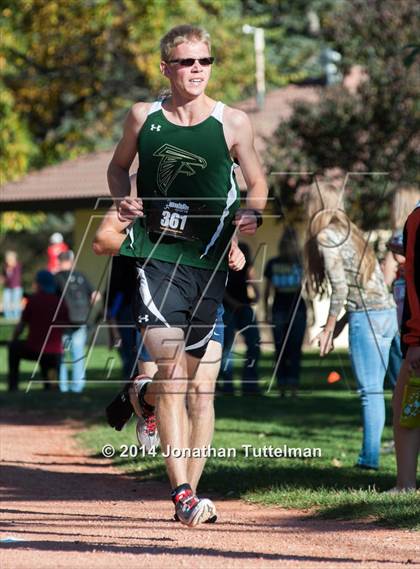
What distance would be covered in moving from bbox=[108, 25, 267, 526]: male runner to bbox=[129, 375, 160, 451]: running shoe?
0.45 meters

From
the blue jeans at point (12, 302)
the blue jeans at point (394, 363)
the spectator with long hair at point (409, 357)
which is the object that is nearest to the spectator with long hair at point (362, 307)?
the blue jeans at point (394, 363)

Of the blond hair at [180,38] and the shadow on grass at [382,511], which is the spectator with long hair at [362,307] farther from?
the blond hair at [180,38]

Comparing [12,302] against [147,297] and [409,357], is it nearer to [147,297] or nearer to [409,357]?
[409,357]

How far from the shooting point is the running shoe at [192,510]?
643 centimetres

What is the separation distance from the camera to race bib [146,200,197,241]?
666cm

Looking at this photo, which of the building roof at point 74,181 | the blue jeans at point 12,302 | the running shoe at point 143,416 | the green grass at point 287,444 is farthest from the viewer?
the blue jeans at point 12,302

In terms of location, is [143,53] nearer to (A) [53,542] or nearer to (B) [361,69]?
(B) [361,69]

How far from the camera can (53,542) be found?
6.20 meters

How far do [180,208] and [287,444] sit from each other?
5.23m

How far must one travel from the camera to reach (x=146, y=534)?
6574mm

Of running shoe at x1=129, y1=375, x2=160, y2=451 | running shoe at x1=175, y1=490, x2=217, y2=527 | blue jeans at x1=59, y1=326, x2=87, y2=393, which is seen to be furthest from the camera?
blue jeans at x1=59, y1=326, x2=87, y2=393

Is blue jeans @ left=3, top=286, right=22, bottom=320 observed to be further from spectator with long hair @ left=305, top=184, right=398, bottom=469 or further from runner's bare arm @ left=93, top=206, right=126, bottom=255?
runner's bare arm @ left=93, top=206, right=126, bottom=255

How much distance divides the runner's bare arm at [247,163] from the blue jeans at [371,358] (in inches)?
112

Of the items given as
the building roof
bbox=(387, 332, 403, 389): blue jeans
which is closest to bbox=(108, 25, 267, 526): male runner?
bbox=(387, 332, 403, 389): blue jeans
